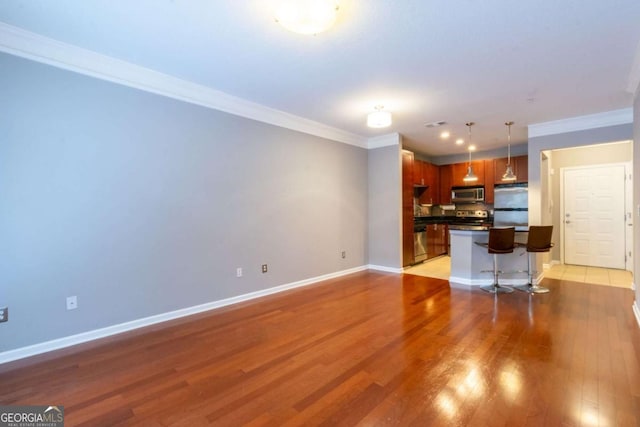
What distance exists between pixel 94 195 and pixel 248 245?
1802 millimetres

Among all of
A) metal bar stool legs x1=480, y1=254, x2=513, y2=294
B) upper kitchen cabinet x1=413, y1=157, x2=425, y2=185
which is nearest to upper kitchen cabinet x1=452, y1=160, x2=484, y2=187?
upper kitchen cabinet x1=413, y1=157, x2=425, y2=185

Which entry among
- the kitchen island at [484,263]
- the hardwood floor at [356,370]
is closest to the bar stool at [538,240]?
the kitchen island at [484,263]

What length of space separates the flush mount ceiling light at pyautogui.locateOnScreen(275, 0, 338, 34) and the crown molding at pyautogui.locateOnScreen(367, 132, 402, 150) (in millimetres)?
3812

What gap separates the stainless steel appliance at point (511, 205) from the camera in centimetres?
637

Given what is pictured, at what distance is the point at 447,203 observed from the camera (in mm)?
7758

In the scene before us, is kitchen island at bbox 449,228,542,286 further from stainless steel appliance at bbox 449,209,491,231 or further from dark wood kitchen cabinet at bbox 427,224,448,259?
stainless steel appliance at bbox 449,209,491,231

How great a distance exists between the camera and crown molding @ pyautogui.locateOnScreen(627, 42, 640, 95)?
2802 mm

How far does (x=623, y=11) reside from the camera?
217 centimetres

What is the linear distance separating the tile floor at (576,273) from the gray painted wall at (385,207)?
1.77 ft

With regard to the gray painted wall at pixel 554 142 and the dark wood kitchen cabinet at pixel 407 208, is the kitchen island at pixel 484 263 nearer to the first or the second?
the gray painted wall at pixel 554 142

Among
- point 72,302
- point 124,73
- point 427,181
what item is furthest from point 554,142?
point 72,302

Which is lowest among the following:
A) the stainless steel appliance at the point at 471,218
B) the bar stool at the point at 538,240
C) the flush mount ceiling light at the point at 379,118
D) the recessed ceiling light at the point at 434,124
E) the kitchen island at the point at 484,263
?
the kitchen island at the point at 484,263

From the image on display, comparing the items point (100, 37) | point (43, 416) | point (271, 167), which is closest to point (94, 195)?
point (100, 37)

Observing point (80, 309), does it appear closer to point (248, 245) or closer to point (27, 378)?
point (27, 378)
